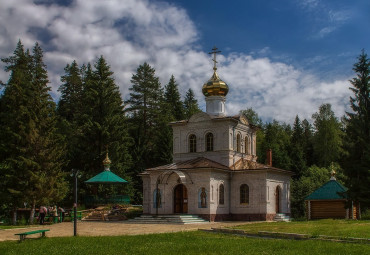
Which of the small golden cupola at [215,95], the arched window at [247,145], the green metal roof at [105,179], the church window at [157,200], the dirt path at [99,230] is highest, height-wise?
the small golden cupola at [215,95]

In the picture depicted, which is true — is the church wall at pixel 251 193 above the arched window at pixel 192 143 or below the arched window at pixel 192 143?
below

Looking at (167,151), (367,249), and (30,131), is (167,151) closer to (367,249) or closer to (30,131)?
(30,131)

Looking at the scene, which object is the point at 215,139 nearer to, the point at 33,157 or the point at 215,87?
the point at 215,87

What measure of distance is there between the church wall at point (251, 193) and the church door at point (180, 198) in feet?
9.98

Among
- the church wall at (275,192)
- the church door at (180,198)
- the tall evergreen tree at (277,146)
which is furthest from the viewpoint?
the tall evergreen tree at (277,146)

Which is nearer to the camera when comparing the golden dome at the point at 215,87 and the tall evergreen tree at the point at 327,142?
the golden dome at the point at 215,87

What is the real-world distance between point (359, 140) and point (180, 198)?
11.3 m

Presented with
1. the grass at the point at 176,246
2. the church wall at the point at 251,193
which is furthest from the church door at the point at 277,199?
the grass at the point at 176,246

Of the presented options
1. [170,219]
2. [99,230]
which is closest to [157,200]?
[170,219]

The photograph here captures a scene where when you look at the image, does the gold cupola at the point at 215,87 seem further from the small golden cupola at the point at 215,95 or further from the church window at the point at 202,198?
the church window at the point at 202,198

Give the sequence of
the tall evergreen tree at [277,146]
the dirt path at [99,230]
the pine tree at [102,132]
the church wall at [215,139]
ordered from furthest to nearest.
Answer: the tall evergreen tree at [277,146]
the pine tree at [102,132]
the church wall at [215,139]
the dirt path at [99,230]

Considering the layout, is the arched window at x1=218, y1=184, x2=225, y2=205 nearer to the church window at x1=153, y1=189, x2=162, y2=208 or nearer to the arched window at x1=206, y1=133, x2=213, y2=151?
the arched window at x1=206, y1=133, x2=213, y2=151

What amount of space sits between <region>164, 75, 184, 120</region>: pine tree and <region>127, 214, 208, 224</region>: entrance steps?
28.7 m

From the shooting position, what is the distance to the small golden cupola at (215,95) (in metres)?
33.2
